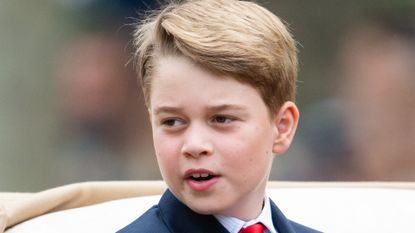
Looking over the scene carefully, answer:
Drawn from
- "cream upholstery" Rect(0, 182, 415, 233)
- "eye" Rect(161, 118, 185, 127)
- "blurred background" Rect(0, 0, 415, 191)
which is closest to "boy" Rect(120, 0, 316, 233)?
"eye" Rect(161, 118, 185, 127)

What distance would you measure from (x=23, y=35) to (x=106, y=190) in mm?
1359

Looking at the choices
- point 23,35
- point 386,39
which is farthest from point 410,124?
point 23,35

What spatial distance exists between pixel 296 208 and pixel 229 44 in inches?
24.3

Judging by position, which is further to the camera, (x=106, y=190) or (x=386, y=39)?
(x=386, y=39)

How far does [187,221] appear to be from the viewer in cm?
149

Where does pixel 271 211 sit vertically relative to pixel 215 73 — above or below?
below

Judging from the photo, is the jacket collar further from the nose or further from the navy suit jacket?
the nose

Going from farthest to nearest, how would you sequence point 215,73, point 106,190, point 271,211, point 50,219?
point 106,190 → point 50,219 → point 271,211 → point 215,73

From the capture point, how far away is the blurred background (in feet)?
10.4

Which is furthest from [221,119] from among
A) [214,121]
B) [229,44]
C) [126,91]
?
[126,91]

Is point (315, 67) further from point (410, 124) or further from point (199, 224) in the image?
point (199, 224)

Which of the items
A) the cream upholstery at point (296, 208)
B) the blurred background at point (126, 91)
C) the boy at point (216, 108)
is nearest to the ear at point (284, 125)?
the boy at point (216, 108)

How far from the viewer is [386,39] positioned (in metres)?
3.22

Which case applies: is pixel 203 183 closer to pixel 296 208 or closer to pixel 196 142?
pixel 196 142
